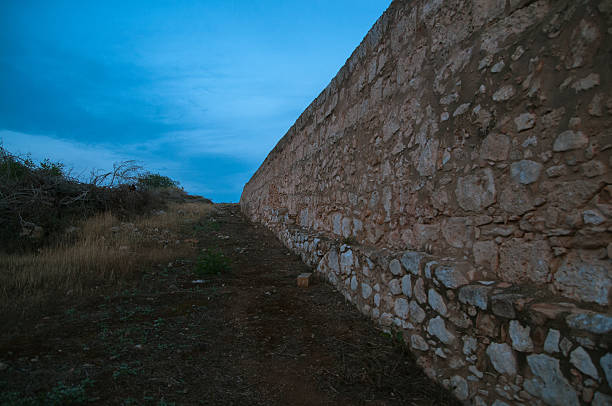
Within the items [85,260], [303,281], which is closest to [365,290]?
[303,281]

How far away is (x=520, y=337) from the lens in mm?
1424

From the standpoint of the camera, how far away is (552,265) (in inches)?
56.2

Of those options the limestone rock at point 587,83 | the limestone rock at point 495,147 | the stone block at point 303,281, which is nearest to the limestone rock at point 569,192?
the limestone rock at point 495,147

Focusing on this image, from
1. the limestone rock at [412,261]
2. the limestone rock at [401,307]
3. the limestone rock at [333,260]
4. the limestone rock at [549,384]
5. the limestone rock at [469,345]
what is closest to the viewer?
the limestone rock at [549,384]

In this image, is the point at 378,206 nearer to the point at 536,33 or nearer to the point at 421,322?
the point at 421,322

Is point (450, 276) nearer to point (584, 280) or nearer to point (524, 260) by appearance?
point (524, 260)

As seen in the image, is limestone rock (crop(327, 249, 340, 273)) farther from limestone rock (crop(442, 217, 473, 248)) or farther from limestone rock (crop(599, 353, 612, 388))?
limestone rock (crop(599, 353, 612, 388))

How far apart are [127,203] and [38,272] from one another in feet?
15.4

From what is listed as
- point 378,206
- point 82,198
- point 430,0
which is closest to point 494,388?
point 378,206

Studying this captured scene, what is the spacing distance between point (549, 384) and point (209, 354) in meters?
2.05

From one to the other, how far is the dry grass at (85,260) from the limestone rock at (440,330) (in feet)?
11.9

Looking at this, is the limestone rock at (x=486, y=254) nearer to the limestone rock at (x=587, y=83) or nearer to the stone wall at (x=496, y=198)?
the stone wall at (x=496, y=198)

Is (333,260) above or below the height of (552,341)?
above

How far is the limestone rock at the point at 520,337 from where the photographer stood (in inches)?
54.7
